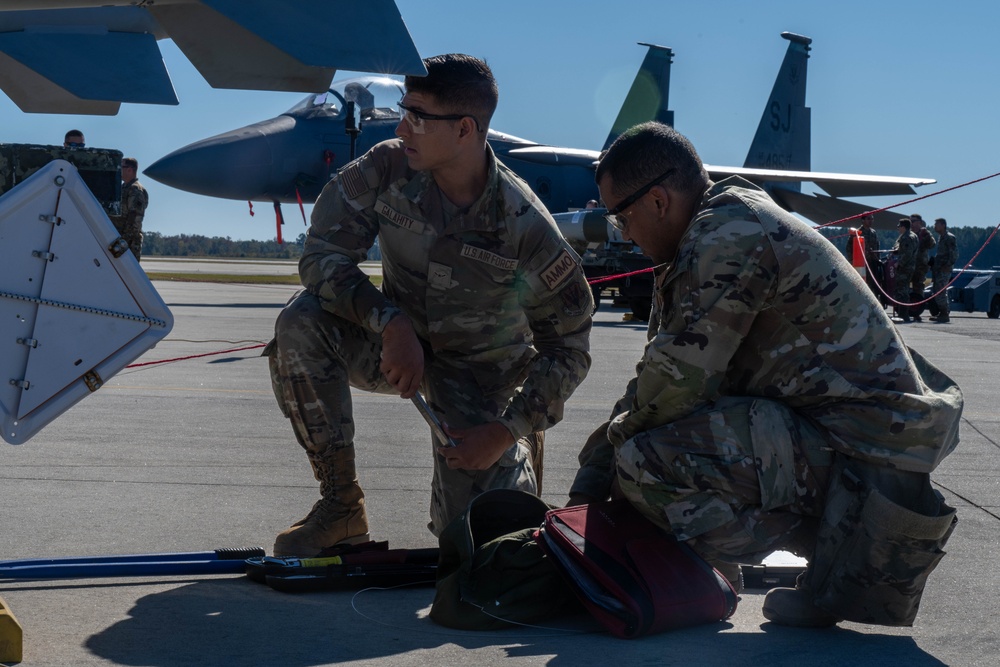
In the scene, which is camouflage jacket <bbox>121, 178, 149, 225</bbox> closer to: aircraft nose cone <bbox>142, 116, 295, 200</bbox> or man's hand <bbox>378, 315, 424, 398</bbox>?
aircraft nose cone <bbox>142, 116, 295, 200</bbox>

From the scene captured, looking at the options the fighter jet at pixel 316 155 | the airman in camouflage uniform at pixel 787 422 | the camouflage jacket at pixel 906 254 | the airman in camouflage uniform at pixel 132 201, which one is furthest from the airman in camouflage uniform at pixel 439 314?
the camouflage jacket at pixel 906 254

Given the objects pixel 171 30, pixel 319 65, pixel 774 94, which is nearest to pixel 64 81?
pixel 171 30

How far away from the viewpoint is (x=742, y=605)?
3.04 meters

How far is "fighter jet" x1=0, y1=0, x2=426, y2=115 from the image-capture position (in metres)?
2.87

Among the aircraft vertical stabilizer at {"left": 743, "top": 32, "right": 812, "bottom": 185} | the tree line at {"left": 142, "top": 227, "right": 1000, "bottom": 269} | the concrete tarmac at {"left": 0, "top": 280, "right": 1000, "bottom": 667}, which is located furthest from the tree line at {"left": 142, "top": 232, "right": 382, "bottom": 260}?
the concrete tarmac at {"left": 0, "top": 280, "right": 1000, "bottom": 667}

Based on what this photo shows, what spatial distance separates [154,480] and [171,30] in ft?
6.45

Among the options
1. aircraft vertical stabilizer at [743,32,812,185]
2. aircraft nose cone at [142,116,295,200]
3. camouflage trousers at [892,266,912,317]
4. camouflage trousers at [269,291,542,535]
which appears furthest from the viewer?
aircraft vertical stabilizer at [743,32,812,185]

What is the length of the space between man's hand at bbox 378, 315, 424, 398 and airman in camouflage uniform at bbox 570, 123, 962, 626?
745 millimetres

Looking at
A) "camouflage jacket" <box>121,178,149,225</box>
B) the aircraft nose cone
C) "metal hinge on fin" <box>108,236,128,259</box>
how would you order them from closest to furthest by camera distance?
"metal hinge on fin" <box>108,236,128,259</box> < "camouflage jacket" <box>121,178,149,225</box> < the aircraft nose cone

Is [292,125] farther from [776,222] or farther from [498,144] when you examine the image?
[776,222]

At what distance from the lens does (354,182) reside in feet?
12.3

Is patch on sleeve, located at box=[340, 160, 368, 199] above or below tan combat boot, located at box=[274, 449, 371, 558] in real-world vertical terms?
above

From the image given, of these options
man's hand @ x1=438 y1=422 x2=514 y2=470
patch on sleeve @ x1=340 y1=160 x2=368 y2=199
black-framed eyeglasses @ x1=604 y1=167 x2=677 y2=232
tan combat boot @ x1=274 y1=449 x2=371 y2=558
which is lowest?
tan combat boot @ x1=274 y1=449 x2=371 y2=558

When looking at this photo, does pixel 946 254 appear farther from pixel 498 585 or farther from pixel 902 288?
pixel 498 585
